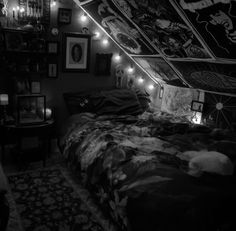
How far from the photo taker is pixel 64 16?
3.26 metres

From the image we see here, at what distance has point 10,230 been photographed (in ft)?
6.26

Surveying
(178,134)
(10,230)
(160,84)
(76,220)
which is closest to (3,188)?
(10,230)

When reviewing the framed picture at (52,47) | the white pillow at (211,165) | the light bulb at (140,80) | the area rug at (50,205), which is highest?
the framed picture at (52,47)

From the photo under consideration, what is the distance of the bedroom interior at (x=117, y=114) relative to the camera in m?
1.68

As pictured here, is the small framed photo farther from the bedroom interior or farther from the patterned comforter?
the patterned comforter

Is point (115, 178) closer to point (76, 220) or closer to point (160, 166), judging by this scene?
point (160, 166)

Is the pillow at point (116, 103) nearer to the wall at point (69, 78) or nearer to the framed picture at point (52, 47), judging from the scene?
the wall at point (69, 78)

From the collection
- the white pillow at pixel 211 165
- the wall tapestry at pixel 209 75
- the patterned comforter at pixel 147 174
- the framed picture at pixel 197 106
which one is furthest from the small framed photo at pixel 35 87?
the white pillow at pixel 211 165

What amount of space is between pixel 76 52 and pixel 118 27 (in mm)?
640

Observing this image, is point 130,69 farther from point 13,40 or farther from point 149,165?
point 149,165

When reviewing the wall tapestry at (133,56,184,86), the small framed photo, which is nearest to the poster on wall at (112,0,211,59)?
the wall tapestry at (133,56,184,86)

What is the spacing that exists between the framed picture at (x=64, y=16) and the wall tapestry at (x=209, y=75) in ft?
4.59

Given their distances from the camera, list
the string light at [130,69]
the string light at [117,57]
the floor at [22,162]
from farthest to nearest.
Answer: the string light at [130,69], the string light at [117,57], the floor at [22,162]

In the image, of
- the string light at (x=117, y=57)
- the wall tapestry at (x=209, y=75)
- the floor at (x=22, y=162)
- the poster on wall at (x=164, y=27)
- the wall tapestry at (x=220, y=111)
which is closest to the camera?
the poster on wall at (x=164, y=27)
